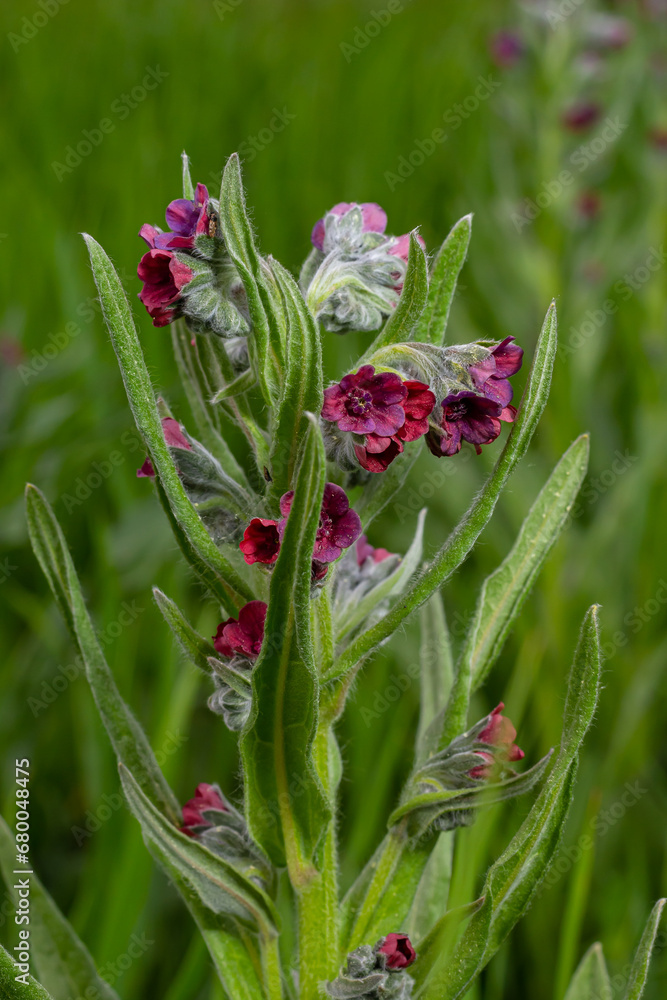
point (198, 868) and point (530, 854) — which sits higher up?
point (198, 868)

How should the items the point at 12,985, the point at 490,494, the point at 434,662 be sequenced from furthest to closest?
the point at 434,662
the point at 490,494
the point at 12,985

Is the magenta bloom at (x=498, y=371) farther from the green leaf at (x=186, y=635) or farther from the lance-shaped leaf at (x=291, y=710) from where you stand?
the green leaf at (x=186, y=635)

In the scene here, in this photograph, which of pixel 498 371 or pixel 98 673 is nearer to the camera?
pixel 498 371

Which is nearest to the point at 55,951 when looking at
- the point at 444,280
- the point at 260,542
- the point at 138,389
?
the point at 260,542

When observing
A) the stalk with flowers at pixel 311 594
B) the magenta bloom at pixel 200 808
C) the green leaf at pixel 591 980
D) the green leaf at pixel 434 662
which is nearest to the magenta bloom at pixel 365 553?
the stalk with flowers at pixel 311 594

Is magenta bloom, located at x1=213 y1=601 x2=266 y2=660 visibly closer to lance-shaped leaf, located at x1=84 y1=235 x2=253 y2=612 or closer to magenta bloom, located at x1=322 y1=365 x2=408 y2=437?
lance-shaped leaf, located at x1=84 y1=235 x2=253 y2=612

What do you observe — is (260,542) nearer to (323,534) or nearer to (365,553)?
(323,534)

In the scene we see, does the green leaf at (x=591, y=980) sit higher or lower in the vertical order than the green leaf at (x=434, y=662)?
lower
